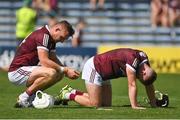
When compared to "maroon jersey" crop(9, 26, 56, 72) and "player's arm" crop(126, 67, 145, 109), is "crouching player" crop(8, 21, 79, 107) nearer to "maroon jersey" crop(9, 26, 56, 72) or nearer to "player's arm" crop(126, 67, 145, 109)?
"maroon jersey" crop(9, 26, 56, 72)

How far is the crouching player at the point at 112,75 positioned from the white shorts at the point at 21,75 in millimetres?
851

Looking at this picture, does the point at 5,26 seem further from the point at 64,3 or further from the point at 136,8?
the point at 136,8

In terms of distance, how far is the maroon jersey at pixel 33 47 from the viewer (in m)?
13.0

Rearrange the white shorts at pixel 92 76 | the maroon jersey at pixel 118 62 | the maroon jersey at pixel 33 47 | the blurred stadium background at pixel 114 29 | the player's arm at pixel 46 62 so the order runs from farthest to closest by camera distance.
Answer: the blurred stadium background at pixel 114 29 → the white shorts at pixel 92 76 → the maroon jersey at pixel 33 47 → the player's arm at pixel 46 62 → the maroon jersey at pixel 118 62

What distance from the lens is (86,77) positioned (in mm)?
13258

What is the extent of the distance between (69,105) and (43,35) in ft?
5.34

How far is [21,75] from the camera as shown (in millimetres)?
13266

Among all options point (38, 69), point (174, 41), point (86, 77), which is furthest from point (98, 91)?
point (174, 41)

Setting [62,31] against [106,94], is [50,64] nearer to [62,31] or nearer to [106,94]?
[62,31]

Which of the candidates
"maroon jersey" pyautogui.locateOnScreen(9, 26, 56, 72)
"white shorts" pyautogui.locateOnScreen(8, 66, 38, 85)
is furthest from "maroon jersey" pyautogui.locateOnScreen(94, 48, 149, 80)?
"white shorts" pyautogui.locateOnScreen(8, 66, 38, 85)

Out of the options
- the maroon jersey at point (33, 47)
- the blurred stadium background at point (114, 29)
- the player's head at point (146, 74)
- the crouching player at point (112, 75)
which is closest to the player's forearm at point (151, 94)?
the crouching player at point (112, 75)

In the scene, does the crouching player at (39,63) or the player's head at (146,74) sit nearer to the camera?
the player's head at (146,74)

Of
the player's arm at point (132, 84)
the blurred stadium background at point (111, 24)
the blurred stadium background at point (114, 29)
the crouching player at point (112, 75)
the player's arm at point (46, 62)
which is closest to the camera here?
the player's arm at point (132, 84)

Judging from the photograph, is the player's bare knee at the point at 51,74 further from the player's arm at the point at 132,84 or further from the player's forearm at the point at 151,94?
the player's forearm at the point at 151,94
